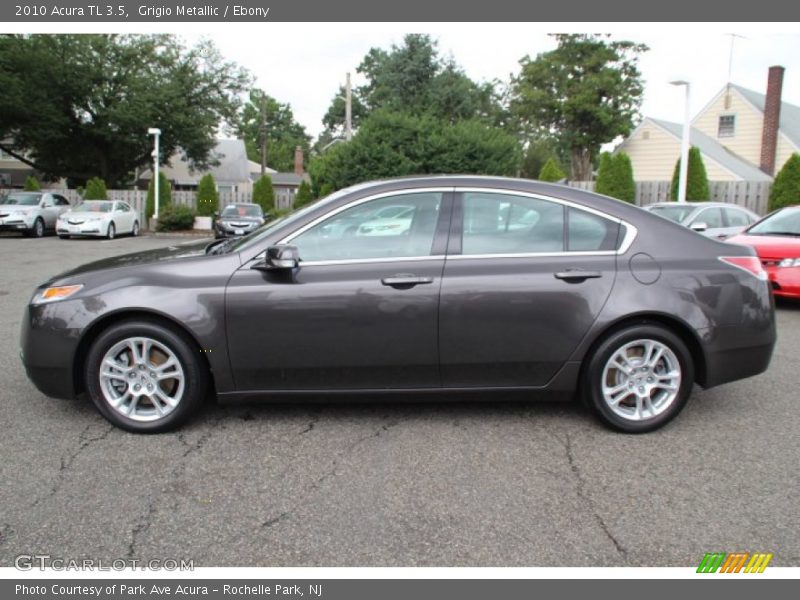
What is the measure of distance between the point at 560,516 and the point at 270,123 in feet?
331

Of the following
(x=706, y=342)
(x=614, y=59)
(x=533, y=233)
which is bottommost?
(x=706, y=342)

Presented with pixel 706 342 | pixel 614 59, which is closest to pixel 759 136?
pixel 614 59

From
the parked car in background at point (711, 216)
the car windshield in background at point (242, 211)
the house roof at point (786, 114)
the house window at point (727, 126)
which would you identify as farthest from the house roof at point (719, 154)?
the car windshield in background at point (242, 211)

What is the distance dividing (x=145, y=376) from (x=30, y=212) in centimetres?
2161

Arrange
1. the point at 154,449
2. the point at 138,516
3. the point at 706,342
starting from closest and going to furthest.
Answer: the point at 138,516 → the point at 154,449 → the point at 706,342

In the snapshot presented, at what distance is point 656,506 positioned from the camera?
10.6ft

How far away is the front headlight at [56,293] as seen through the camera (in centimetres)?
411

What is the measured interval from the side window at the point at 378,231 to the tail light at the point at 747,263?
6.21 ft

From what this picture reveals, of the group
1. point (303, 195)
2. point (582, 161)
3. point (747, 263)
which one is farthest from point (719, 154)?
point (747, 263)

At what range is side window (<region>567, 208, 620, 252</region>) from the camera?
13.8ft

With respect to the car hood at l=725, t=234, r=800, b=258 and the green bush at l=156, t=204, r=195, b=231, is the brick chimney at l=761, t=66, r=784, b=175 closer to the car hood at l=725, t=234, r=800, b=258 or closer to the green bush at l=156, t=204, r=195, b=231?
the car hood at l=725, t=234, r=800, b=258

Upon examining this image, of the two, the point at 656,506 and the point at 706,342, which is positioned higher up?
the point at 706,342

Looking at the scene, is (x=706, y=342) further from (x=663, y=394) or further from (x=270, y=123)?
(x=270, y=123)

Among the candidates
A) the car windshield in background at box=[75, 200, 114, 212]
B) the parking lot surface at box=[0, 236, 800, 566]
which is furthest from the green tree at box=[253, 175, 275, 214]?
the parking lot surface at box=[0, 236, 800, 566]
